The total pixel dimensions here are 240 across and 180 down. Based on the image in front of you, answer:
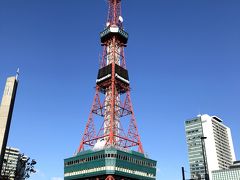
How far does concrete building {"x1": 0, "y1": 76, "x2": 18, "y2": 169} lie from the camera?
47.6 metres

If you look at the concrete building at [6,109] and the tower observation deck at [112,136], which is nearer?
the concrete building at [6,109]

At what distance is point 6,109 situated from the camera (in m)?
49.4

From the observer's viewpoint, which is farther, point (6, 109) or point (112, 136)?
point (112, 136)

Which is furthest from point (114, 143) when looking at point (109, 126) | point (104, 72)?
point (104, 72)

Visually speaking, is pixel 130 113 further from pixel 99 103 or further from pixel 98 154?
pixel 98 154

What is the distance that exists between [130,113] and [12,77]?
82.0m

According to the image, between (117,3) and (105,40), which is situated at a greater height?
(117,3)

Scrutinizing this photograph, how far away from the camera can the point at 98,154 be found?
116 meters

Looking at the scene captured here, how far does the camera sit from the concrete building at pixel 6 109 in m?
47.6

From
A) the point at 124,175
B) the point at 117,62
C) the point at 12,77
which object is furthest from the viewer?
the point at 117,62

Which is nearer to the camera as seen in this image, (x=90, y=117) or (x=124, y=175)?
(x=124, y=175)

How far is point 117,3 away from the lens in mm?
147000

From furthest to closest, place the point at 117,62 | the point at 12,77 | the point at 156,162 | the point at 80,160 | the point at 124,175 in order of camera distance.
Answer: the point at 117,62, the point at 156,162, the point at 80,160, the point at 124,175, the point at 12,77

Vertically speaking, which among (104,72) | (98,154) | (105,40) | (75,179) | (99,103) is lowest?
(75,179)
